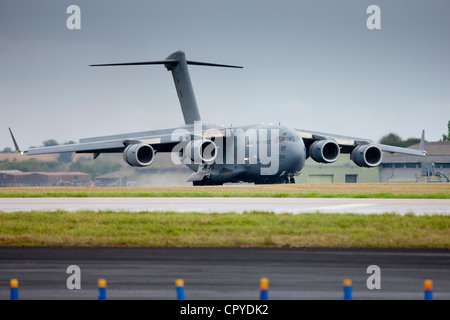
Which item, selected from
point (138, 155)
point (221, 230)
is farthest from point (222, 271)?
point (138, 155)

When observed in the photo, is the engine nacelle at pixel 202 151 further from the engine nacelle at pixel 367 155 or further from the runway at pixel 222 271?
the runway at pixel 222 271

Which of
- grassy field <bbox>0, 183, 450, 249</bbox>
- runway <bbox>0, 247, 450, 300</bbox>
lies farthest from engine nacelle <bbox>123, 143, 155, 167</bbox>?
runway <bbox>0, 247, 450, 300</bbox>

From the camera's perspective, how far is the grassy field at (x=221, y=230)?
18.0 meters

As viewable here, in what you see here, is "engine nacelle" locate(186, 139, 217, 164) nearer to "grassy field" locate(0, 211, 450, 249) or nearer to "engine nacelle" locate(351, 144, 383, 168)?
"engine nacelle" locate(351, 144, 383, 168)

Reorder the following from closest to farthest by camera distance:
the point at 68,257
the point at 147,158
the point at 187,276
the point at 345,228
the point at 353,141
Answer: the point at 187,276
the point at 68,257
the point at 345,228
the point at 147,158
the point at 353,141

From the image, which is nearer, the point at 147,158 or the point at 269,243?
the point at 269,243

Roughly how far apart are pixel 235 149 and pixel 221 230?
2639 centimetres

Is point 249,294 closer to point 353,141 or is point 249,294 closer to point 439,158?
point 353,141

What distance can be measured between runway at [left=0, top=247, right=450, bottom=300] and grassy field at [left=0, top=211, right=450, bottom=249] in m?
1.08

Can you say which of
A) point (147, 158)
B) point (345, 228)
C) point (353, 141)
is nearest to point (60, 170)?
point (147, 158)

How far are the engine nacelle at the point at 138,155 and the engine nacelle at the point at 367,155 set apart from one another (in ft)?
42.7

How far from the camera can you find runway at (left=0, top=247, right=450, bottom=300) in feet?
35.9

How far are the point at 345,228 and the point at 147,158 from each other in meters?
25.9
